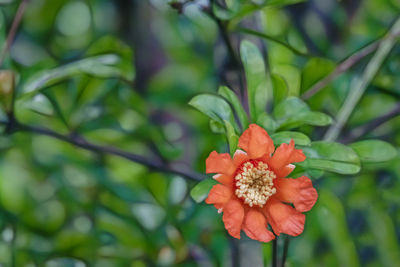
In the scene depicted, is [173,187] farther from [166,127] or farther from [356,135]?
[356,135]

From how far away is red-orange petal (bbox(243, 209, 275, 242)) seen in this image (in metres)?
0.52

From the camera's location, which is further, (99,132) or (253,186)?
(99,132)

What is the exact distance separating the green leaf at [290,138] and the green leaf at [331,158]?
0.09ft

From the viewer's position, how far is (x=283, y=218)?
0.53 metres

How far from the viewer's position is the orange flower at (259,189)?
50 cm

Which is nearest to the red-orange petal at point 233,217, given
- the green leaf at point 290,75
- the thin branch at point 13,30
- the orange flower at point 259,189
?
the orange flower at point 259,189

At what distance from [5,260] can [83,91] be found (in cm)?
27

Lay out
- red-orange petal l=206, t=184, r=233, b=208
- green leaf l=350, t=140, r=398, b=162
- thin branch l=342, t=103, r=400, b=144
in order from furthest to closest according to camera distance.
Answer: thin branch l=342, t=103, r=400, b=144
green leaf l=350, t=140, r=398, b=162
red-orange petal l=206, t=184, r=233, b=208

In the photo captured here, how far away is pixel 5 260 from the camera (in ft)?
2.17

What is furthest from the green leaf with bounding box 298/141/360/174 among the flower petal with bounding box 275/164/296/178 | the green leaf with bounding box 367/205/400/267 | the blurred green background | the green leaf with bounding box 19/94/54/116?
the green leaf with bounding box 19/94/54/116

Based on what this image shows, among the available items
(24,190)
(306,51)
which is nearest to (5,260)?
(24,190)

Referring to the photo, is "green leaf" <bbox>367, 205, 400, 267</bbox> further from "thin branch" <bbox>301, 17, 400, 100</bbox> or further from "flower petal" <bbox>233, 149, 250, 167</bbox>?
"flower petal" <bbox>233, 149, 250, 167</bbox>

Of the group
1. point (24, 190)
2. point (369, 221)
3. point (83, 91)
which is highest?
point (83, 91)

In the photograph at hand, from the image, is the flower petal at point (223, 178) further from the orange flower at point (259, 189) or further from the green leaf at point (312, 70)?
the green leaf at point (312, 70)
